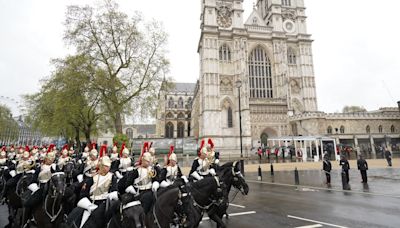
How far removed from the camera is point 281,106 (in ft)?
142

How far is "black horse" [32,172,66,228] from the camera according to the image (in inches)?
196

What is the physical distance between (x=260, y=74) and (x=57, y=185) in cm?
4548

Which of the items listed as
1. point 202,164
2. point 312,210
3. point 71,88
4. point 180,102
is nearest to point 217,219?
point 202,164

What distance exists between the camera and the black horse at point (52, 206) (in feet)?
16.4

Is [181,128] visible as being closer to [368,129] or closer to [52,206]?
[368,129]

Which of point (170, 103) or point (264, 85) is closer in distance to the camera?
point (264, 85)

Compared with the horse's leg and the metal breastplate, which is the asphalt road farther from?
the metal breastplate

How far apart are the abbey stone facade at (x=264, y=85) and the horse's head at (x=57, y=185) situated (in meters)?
35.3

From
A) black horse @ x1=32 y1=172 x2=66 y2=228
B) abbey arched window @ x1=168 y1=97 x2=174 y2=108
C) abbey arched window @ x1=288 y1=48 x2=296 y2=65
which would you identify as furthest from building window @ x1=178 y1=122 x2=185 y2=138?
black horse @ x1=32 y1=172 x2=66 y2=228

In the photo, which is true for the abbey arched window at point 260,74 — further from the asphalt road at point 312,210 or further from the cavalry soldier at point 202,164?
the cavalry soldier at point 202,164

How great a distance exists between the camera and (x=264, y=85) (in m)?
46.6

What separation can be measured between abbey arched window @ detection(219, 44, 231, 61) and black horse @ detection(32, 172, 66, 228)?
42.1 meters

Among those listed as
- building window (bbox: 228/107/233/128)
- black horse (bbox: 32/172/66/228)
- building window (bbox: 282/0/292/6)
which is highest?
building window (bbox: 282/0/292/6)

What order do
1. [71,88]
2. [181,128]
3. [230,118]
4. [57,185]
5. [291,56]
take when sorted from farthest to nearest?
[181,128] → [291,56] → [230,118] → [71,88] → [57,185]
